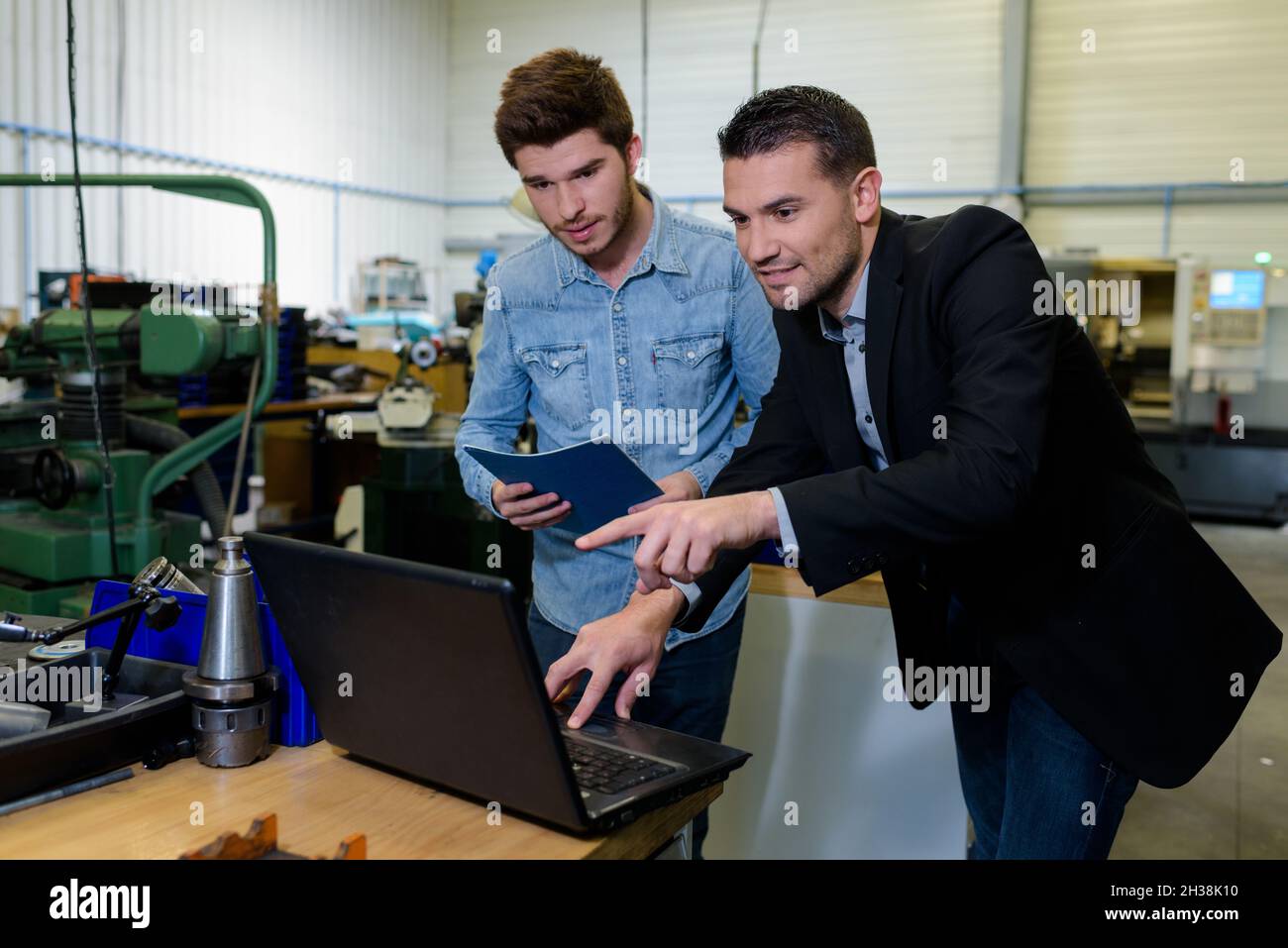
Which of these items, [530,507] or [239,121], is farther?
[239,121]

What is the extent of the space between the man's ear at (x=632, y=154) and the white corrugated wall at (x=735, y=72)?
7542 millimetres

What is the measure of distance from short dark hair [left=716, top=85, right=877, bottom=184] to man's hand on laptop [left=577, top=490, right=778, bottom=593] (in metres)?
0.38

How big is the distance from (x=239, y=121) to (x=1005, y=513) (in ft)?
28.3

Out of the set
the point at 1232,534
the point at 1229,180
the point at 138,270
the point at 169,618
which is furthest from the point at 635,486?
the point at 1229,180

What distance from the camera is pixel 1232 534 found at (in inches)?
258

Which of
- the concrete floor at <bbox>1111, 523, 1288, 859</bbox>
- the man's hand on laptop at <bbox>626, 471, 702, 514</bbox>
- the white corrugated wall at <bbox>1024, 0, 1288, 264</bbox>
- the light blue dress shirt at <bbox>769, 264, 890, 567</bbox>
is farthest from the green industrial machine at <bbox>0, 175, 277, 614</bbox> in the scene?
the white corrugated wall at <bbox>1024, 0, 1288, 264</bbox>

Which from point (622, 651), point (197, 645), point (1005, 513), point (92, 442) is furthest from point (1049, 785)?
point (92, 442)

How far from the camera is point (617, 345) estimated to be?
1.69 m

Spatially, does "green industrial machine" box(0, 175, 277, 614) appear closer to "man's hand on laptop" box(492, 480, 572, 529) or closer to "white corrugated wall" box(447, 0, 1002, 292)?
"man's hand on laptop" box(492, 480, 572, 529)

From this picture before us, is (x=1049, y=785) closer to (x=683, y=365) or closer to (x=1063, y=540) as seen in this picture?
(x=1063, y=540)

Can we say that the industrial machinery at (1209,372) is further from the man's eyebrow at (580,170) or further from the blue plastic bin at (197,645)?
the blue plastic bin at (197,645)
